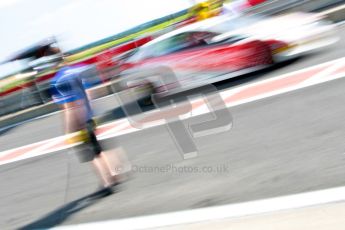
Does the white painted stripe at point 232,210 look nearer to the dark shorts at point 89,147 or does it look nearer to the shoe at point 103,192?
the shoe at point 103,192

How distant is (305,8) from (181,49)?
775 centimetres

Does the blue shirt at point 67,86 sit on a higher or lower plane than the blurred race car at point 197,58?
higher

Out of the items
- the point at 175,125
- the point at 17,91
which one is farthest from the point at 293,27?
the point at 17,91

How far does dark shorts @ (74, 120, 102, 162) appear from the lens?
639 cm

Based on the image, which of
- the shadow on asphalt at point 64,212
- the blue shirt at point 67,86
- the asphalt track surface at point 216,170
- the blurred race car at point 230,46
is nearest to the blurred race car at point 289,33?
the blurred race car at point 230,46

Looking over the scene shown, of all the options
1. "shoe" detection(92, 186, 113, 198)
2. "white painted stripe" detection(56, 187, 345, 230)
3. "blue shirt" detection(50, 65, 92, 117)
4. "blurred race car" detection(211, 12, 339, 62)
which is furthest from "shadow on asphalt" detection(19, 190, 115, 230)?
"blurred race car" detection(211, 12, 339, 62)

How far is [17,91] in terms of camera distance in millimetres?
19219

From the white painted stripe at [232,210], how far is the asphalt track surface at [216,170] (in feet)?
0.61

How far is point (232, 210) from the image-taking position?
484cm

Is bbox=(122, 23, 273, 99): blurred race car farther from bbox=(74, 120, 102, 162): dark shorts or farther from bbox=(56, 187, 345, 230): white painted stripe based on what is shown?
bbox=(56, 187, 345, 230): white painted stripe

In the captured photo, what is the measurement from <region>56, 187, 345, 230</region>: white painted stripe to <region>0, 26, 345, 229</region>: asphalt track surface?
0.61 ft

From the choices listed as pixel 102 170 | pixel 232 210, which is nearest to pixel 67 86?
pixel 102 170

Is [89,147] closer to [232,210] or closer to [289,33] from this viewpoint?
[232,210]

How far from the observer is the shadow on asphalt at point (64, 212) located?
20.7 ft
